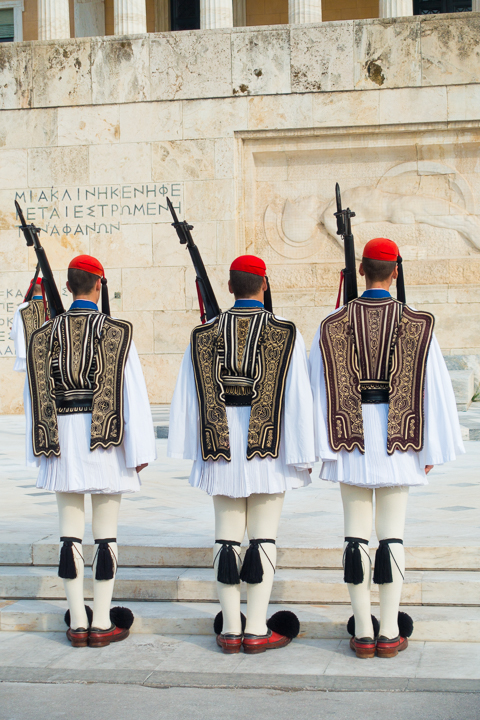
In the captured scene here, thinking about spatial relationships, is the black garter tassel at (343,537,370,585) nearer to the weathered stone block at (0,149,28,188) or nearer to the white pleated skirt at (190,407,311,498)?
the white pleated skirt at (190,407,311,498)

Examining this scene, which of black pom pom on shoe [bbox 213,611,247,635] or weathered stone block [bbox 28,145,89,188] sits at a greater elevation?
weathered stone block [bbox 28,145,89,188]

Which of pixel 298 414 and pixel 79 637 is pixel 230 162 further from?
pixel 79 637

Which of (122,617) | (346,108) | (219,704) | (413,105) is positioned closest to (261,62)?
(346,108)

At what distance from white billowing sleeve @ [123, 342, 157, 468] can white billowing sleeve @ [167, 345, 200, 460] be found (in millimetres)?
→ 99

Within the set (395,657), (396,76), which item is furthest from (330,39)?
(395,657)

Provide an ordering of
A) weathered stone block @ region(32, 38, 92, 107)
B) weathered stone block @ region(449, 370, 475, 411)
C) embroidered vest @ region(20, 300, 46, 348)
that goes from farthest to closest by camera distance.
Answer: weathered stone block @ region(32, 38, 92, 107) < weathered stone block @ region(449, 370, 475, 411) < embroidered vest @ region(20, 300, 46, 348)

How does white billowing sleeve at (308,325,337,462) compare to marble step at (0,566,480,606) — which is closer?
white billowing sleeve at (308,325,337,462)

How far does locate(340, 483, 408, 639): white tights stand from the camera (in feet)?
11.1

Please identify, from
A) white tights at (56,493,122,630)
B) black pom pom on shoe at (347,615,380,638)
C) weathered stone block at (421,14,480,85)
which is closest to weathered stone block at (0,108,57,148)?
weathered stone block at (421,14,480,85)

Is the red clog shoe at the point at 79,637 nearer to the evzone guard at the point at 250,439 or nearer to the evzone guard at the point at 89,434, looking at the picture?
the evzone guard at the point at 89,434

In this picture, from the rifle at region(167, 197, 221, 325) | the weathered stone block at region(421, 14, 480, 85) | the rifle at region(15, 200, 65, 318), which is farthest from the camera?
the weathered stone block at region(421, 14, 480, 85)

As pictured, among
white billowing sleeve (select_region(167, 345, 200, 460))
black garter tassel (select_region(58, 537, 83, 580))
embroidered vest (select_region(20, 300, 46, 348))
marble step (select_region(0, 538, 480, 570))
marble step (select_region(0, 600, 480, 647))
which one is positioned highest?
embroidered vest (select_region(20, 300, 46, 348))

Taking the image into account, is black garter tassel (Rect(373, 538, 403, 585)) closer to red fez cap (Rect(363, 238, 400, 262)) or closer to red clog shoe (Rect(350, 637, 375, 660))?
red clog shoe (Rect(350, 637, 375, 660))

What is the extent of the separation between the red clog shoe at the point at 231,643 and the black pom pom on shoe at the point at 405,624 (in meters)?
0.67
